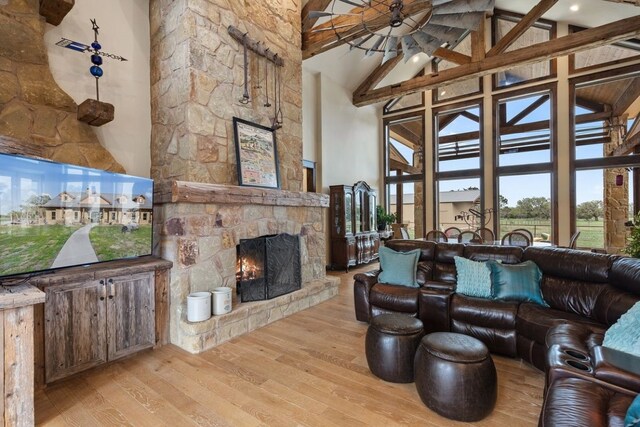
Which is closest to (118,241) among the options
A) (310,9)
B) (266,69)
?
(266,69)

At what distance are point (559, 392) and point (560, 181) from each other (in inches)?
260

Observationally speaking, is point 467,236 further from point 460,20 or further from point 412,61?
point 412,61

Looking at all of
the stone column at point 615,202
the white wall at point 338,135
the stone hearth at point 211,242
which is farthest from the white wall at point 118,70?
the stone column at point 615,202

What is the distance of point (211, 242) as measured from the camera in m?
3.27

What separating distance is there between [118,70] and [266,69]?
171 cm

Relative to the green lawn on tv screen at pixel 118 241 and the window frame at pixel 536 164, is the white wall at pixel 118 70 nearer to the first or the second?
the green lawn on tv screen at pixel 118 241

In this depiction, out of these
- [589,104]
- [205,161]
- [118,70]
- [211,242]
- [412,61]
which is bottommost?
[211,242]

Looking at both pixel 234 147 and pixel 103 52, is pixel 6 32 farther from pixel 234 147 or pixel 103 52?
pixel 234 147

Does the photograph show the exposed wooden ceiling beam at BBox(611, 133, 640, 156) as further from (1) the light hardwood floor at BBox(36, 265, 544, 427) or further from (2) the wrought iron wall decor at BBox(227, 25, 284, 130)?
(2) the wrought iron wall decor at BBox(227, 25, 284, 130)

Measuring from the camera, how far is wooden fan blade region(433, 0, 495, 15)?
245 cm

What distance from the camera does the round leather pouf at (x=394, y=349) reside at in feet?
7.64

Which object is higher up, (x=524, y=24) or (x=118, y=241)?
(x=524, y=24)

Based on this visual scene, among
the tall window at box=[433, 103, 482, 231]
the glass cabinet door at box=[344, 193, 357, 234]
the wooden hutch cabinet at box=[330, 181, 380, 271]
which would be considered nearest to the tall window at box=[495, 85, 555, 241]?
the tall window at box=[433, 103, 482, 231]

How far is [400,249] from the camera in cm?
390
